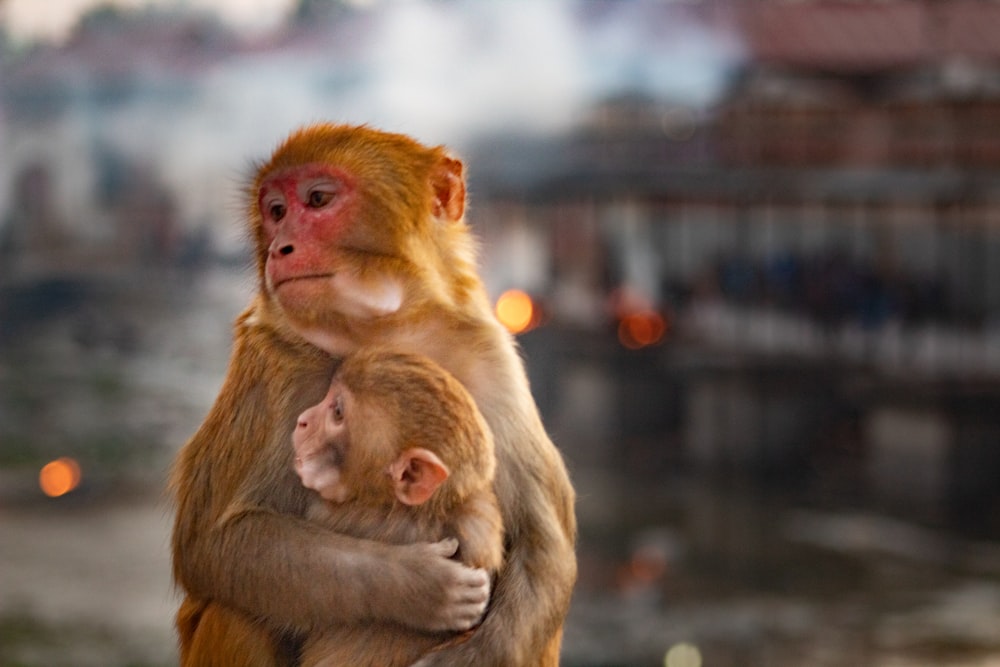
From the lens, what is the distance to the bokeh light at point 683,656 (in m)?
17.5

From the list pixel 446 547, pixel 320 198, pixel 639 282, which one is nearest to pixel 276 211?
pixel 320 198

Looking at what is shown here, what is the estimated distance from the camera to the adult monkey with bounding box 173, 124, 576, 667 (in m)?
1.88

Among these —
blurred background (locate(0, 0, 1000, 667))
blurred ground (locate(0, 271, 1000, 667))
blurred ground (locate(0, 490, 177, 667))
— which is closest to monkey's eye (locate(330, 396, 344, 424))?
A: blurred background (locate(0, 0, 1000, 667))

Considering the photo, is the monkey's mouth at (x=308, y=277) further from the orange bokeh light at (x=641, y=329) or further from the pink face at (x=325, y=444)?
the orange bokeh light at (x=641, y=329)

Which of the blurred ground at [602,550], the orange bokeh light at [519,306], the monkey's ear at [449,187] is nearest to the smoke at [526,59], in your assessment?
the orange bokeh light at [519,306]

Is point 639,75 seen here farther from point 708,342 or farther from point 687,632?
point 687,632

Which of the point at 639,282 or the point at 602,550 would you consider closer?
the point at 602,550

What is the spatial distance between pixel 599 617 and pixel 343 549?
18.5 metres

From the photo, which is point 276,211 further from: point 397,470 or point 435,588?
point 435,588

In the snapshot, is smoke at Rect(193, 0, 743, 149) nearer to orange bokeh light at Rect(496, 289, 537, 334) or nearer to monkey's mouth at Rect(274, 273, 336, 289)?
orange bokeh light at Rect(496, 289, 537, 334)

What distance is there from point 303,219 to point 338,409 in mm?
243

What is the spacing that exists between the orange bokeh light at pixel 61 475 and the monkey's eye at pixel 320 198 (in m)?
16.4

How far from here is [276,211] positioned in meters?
1.94

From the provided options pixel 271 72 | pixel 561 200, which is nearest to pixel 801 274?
pixel 561 200
